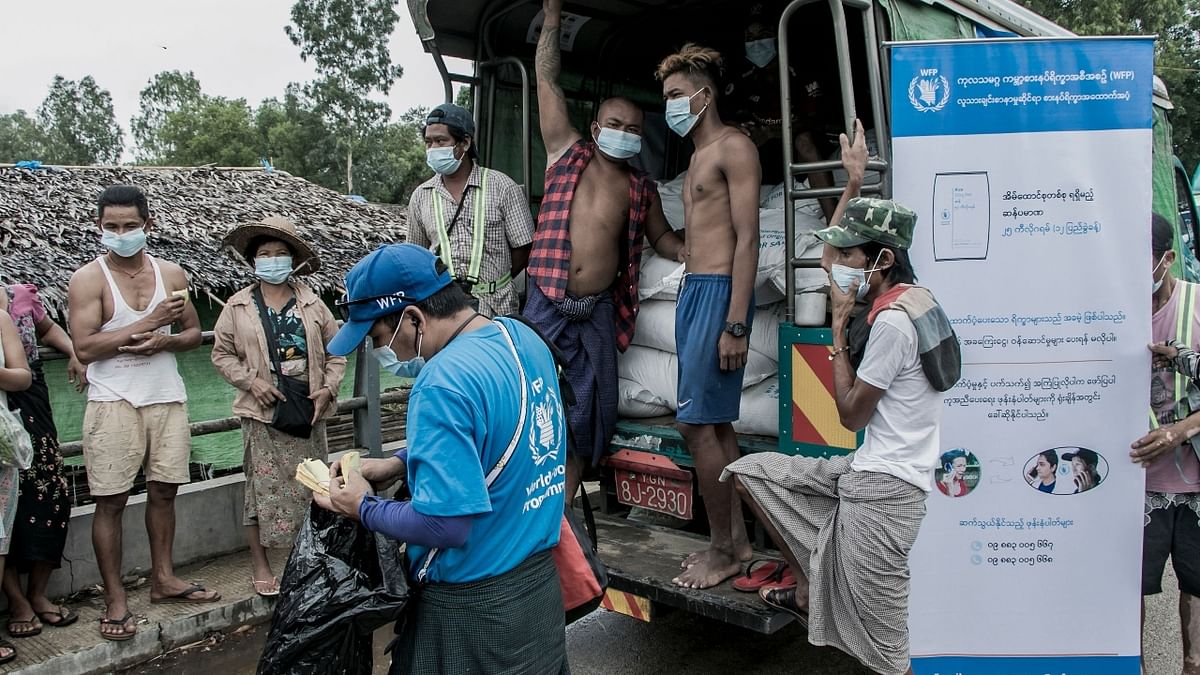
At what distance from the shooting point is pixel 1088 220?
2973 millimetres

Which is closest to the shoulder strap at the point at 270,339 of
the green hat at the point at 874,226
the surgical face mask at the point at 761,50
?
the surgical face mask at the point at 761,50

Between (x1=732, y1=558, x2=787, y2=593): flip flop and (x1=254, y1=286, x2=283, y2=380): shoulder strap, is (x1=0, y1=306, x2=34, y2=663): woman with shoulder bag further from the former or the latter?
(x1=732, y1=558, x2=787, y2=593): flip flop

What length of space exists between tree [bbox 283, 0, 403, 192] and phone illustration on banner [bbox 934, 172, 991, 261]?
1254 inches

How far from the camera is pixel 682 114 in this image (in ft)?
11.4

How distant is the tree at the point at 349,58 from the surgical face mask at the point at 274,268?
2982 cm

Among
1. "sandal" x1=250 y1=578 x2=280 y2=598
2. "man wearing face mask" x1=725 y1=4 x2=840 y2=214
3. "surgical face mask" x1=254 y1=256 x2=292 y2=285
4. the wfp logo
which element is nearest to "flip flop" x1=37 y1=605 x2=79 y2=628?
"sandal" x1=250 y1=578 x2=280 y2=598

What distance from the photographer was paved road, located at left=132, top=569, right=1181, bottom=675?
12.7 ft

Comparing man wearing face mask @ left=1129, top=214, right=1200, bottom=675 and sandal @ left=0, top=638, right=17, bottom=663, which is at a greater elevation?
man wearing face mask @ left=1129, top=214, right=1200, bottom=675

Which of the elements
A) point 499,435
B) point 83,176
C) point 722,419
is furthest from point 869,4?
point 83,176

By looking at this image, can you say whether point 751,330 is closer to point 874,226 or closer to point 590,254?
point 590,254

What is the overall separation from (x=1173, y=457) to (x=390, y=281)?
113 inches

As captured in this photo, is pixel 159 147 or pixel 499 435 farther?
pixel 159 147

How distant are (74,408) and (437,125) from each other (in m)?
5.00

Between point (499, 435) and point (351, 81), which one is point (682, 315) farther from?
point (351, 81)
